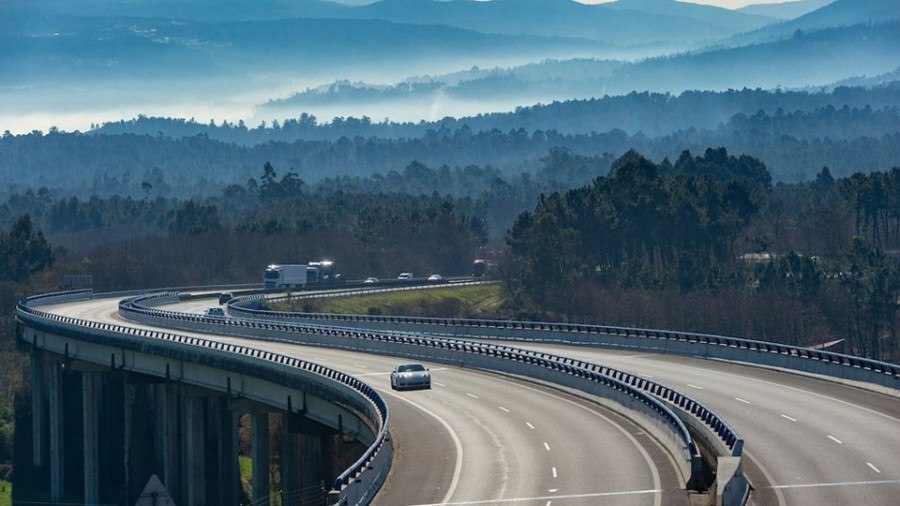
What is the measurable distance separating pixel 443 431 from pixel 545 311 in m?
111

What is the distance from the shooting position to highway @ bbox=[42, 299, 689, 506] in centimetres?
4219

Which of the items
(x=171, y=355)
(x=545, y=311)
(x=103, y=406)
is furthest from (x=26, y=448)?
(x=545, y=311)

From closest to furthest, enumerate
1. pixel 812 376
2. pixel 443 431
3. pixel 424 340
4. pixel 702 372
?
pixel 443 431, pixel 812 376, pixel 702 372, pixel 424 340

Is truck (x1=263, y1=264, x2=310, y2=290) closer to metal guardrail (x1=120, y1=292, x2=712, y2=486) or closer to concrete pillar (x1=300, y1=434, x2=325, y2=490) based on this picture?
metal guardrail (x1=120, y1=292, x2=712, y2=486)

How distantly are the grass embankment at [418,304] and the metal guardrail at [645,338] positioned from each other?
27414mm

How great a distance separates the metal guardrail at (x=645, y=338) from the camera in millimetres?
66025

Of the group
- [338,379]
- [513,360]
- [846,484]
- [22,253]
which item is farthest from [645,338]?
[22,253]

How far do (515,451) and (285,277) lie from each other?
441ft

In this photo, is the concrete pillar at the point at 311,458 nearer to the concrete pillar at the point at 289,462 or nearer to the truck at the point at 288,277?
the concrete pillar at the point at 289,462

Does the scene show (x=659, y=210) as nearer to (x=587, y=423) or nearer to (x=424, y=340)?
(x=424, y=340)


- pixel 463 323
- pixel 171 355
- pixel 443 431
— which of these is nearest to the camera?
pixel 443 431

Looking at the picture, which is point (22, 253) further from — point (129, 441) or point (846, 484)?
point (846, 484)

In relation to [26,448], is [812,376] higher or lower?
higher

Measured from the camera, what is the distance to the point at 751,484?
4241 centimetres
